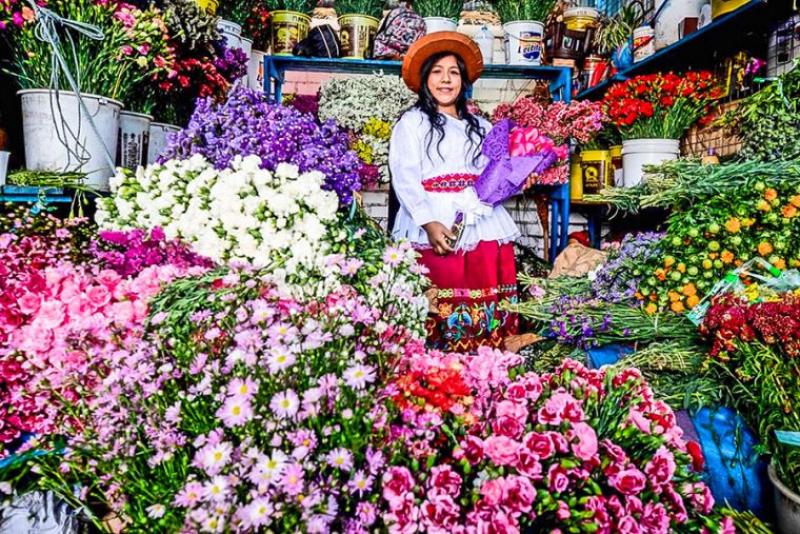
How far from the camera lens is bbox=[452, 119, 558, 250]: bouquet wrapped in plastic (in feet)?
10.1

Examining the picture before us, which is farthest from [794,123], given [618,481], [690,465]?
[618,481]

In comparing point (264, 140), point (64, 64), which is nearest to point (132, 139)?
point (64, 64)

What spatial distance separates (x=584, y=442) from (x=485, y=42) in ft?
15.0

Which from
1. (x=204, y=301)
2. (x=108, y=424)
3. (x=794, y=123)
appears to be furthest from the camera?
(x=794, y=123)

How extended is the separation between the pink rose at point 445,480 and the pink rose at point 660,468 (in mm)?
373

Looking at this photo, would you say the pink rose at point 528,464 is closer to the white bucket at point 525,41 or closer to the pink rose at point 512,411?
the pink rose at point 512,411

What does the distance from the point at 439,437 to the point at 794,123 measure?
2.28 metres

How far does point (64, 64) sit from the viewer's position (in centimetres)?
200

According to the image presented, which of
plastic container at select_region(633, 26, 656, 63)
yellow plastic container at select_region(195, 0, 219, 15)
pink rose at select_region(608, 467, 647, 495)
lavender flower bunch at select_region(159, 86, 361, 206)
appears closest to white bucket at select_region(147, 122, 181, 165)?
yellow plastic container at select_region(195, 0, 219, 15)

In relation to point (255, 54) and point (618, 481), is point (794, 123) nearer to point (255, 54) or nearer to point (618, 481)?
point (618, 481)

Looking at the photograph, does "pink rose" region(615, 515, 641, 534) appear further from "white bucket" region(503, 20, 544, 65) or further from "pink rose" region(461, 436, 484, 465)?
"white bucket" region(503, 20, 544, 65)

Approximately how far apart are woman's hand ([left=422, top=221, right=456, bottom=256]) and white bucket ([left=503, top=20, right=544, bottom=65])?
256 centimetres

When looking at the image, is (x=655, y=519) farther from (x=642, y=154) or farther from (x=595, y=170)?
(x=595, y=170)

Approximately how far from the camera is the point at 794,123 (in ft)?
8.45
